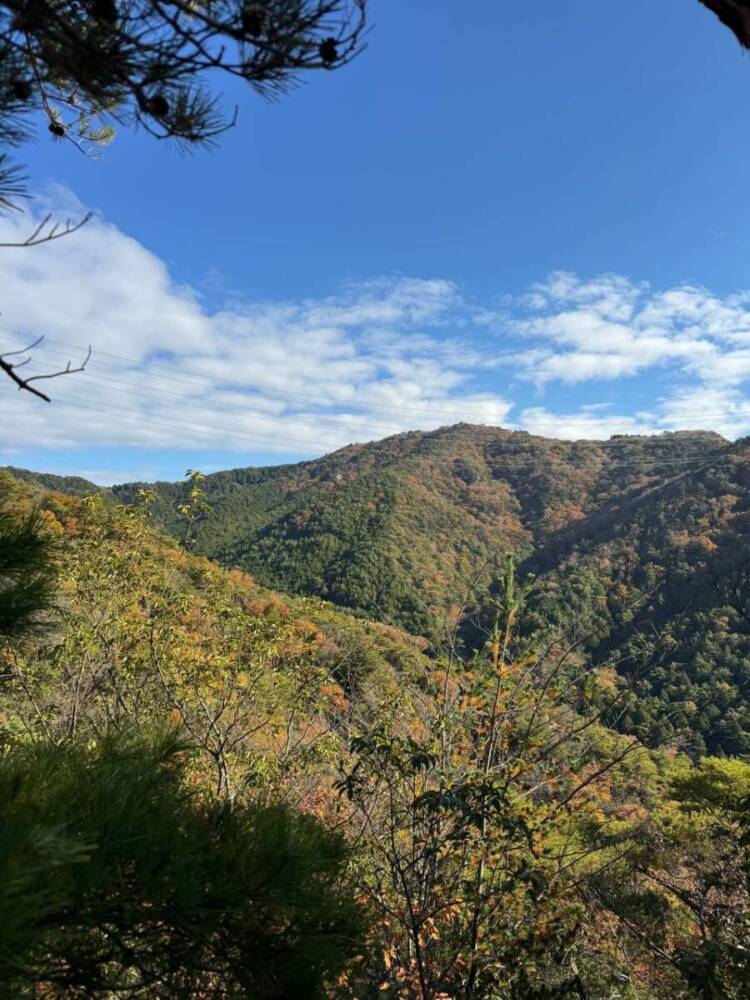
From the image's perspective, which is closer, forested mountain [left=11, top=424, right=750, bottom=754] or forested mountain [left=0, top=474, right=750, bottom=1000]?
forested mountain [left=0, top=474, right=750, bottom=1000]

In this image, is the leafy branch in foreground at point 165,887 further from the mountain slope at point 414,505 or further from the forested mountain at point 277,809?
the mountain slope at point 414,505

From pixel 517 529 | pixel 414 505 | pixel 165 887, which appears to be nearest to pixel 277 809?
pixel 165 887

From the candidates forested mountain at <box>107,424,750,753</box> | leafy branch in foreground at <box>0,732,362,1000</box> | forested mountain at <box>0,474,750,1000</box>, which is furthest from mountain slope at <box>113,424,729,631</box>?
leafy branch in foreground at <box>0,732,362,1000</box>

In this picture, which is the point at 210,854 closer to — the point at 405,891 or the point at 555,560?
the point at 405,891

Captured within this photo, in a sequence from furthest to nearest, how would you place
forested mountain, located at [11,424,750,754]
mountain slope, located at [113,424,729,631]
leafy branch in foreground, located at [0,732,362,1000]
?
mountain slope, located at [113,424,729,631], forested mountain, located at [11,424,750,754], leafy branch in foreground, located at [0,732,362,1000]

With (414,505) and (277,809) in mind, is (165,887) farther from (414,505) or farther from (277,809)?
(414,505)

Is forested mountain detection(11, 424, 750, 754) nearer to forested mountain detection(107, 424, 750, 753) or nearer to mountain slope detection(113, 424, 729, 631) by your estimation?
forested mountain detection(107, 424, 750, 753)

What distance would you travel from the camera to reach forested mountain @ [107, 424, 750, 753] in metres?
31.3

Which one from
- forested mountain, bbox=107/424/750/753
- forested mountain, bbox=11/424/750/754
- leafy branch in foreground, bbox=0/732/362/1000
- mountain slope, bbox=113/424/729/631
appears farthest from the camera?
mountain slope, bbox=113/424/729/631

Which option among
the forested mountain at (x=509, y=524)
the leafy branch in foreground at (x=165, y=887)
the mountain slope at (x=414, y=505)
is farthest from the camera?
the mountain slope at (x=414, y=505)

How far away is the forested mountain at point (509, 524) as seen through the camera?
1232 inches

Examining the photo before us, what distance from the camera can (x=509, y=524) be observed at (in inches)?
3155

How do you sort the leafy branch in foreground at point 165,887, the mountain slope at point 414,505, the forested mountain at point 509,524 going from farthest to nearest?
1. the mountain slope at point 414,505
2. the forested mountain at point 509,524
3. the leafy branch in foreground at point 165,887

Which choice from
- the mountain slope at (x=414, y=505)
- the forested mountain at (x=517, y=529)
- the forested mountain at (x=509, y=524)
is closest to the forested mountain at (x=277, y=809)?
the forested mountain at (x=517, y=529)
